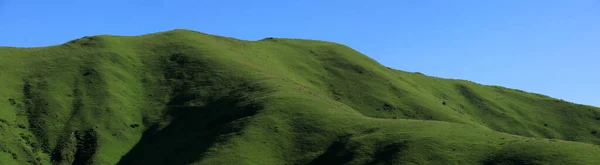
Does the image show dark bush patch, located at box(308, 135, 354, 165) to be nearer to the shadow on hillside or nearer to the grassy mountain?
the grassy mountain

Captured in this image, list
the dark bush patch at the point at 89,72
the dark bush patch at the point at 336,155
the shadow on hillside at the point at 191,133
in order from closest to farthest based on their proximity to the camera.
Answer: the dark bush patch at the point at 336,155 → the shadow on hillside at the point at 191,133 → the dark bush patch at the point at 89,72

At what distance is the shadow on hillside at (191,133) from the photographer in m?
92.8

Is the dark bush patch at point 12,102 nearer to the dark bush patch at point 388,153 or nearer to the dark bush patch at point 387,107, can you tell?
the dark bush patch at point 388,153

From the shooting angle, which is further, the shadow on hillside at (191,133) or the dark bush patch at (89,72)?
the dark bush patch at (89,72)

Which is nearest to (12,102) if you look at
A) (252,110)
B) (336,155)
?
(252,110)

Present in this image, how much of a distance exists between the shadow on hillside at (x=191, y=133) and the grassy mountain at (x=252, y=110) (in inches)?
13.1

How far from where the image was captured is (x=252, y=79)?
392 ft

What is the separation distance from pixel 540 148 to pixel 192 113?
204ft

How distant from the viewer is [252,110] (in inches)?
3979

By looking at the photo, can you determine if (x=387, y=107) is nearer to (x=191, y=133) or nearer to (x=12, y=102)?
(x=191, y=133)

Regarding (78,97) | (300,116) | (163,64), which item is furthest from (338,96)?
(78,97)

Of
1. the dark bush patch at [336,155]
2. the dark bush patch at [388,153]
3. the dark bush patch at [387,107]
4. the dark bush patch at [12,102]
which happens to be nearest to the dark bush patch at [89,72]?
the dark bush patch at [12,102]

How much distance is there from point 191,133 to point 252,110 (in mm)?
11183

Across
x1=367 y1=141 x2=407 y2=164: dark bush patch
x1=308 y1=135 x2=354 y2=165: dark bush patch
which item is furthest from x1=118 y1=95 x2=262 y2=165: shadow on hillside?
x1=367 y1=141 x2=407 y2=164: dark bush patch
